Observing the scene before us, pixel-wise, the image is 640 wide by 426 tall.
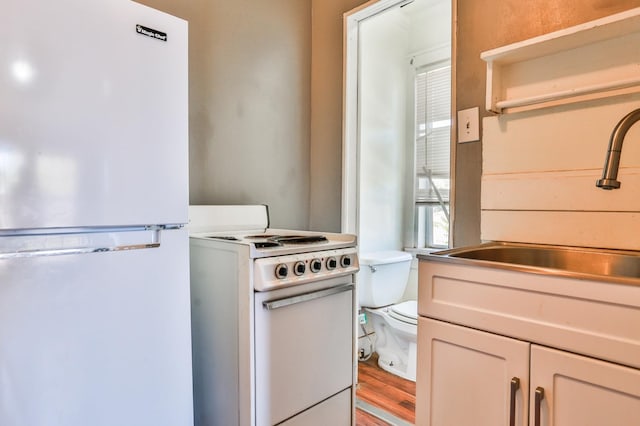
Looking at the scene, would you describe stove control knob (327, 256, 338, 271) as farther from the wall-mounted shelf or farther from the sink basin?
the wall-mounted shelf

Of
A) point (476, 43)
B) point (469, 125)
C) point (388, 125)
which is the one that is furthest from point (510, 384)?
point (388, 125)

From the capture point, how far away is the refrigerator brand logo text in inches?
45.3

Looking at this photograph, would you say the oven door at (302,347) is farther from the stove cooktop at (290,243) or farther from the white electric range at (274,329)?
the stove cooktop at (290,243)

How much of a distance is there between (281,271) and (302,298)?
6.5 inches

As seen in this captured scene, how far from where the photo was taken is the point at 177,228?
127cm

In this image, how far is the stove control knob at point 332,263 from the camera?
158 centimetres

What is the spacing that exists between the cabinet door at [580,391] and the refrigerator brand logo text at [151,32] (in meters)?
1.44

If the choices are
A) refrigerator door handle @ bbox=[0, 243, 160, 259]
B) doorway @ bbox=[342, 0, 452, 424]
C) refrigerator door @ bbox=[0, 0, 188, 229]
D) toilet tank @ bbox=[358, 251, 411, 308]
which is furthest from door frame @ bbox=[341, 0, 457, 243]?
refrigerator door handle @ bbox=[0, 243, 160, 259]

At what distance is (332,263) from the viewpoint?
5.21 feet

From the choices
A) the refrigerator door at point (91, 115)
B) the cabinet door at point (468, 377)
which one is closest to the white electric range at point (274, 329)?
the refrigerator door at point (91, 115)

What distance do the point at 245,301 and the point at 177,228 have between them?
354 millimetres

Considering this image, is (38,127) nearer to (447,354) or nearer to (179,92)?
(179,92)

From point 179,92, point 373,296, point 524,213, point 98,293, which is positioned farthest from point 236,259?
point 373,296

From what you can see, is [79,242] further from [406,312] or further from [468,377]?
[406,312]
